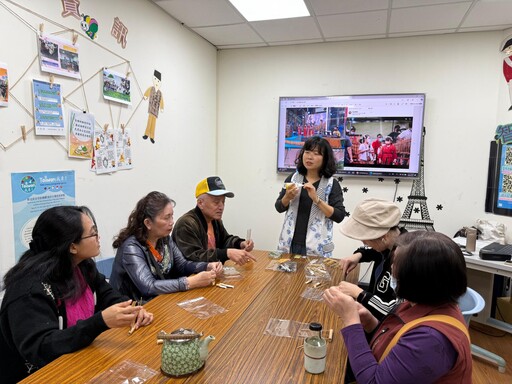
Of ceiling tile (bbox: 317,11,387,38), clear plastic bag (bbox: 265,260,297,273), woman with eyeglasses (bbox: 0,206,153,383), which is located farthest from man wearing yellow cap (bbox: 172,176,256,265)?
ceiling tile (bbox: 317,11,387,38)

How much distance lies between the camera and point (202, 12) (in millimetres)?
3154

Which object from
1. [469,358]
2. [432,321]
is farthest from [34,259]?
[469,358]

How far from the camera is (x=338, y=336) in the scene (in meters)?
1.42

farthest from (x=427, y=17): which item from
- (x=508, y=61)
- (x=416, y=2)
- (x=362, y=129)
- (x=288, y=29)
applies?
(x=288, y=29)

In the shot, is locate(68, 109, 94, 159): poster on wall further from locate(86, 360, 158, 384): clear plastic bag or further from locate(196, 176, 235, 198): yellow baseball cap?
locate(86, 360, 158, 384): clear plastic bag

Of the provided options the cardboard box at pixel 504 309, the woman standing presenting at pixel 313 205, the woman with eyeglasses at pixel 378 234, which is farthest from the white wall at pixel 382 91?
the woman with eyeglasses at pixel 378 234

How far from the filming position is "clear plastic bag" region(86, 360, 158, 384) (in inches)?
42.0

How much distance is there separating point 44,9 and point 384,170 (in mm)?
3288

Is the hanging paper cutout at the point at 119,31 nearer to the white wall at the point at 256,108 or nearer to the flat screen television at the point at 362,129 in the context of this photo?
the white wall at the point at 256,108

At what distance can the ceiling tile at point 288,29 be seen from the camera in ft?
10.9

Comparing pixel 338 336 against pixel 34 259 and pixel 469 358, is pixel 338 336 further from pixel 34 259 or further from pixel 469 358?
pixel 34 259

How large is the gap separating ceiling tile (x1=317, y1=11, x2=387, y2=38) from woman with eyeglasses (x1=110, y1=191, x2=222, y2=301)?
8.09 feet

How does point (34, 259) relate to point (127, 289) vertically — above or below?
above

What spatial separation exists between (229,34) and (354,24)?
1307mm
